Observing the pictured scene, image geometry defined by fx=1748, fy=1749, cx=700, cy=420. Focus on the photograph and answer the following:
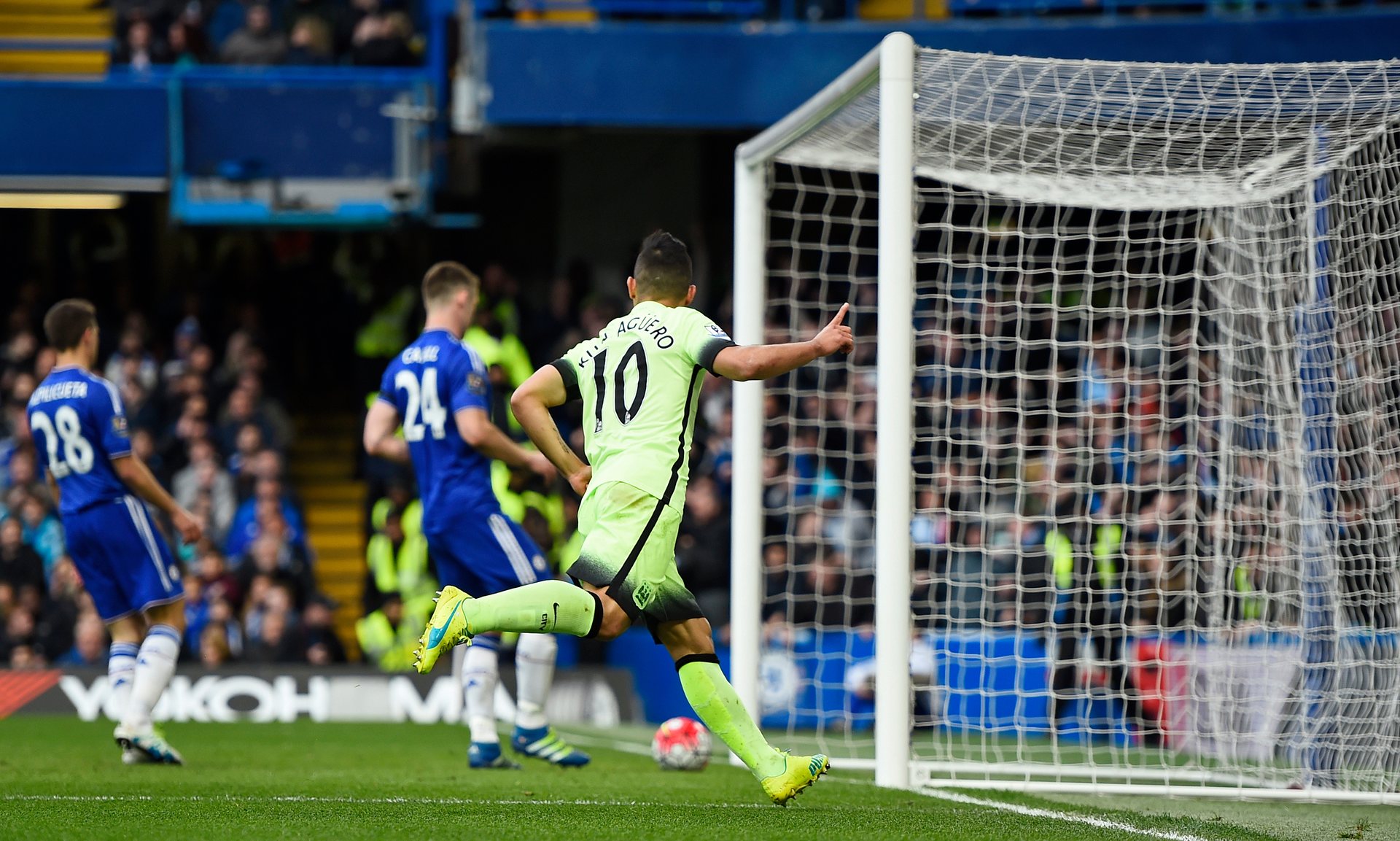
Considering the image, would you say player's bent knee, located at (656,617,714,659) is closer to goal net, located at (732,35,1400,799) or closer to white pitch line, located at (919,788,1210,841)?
white pitch line, located at (919,788,1210,841)

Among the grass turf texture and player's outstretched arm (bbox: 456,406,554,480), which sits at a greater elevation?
player's outstretched arm (bbox: 456,406,554,480)

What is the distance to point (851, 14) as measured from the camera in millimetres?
15023

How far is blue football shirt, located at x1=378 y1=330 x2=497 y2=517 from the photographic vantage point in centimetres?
770

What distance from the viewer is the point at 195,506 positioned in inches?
557

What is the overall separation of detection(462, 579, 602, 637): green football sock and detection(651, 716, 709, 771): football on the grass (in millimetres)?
2461

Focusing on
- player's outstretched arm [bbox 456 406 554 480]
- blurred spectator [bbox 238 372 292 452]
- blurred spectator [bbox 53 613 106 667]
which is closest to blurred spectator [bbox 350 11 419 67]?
blurred spectator [bbox 238 372 292 452]

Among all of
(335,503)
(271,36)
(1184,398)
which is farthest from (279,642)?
(1184,398)

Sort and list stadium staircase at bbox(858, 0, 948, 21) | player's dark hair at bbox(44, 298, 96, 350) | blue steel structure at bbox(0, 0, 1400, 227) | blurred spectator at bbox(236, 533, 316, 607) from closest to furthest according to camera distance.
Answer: player's dark hair at bbox(44, 298, 96, 350)
blurred spectator at bbox(236, 533, 316, 607)
blue steel structure at bbox(0, 0, 1400, 227)
stadium staircase at bbox(858, 0, 948, 21)

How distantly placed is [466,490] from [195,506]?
711 centimetres

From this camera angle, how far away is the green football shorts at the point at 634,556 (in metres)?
5.49

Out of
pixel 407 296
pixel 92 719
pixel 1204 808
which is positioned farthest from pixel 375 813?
pixel 407 296

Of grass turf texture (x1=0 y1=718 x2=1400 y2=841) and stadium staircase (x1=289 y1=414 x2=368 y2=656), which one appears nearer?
grass turf texture (x1=0 y1=718 x2=1400 y2=841)

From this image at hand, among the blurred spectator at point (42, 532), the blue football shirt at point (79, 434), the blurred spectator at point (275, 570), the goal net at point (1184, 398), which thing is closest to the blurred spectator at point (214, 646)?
the blurred spectator at point (275, 570)

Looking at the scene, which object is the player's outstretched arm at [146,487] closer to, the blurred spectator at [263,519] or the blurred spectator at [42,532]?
the blurred spectator at [263,519]
